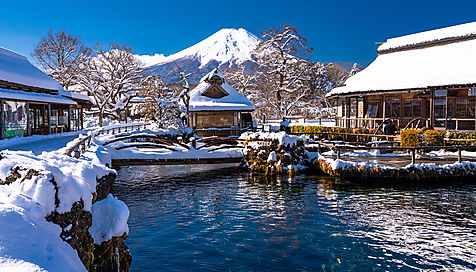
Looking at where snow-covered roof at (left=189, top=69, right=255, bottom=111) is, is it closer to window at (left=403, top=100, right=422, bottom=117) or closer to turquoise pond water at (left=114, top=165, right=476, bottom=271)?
window at (left=403, top=100, right=422, bottom=117)

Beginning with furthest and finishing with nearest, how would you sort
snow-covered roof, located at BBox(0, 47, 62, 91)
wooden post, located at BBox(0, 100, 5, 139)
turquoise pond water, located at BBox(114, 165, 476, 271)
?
snow-covered roof, located at BBox(0, 47, 62, 91) < wooden post, located at BBox(0, 100, 5, 139) < turquoise pond water, located at BBox(114, 165, 476, 271)

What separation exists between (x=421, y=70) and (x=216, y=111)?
18.3 m

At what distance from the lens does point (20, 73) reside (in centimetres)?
2433

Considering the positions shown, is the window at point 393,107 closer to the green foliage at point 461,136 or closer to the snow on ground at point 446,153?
the green foliage at point 461,136

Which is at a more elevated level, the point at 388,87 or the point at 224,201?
the point at 388,87

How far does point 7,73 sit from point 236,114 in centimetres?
1939

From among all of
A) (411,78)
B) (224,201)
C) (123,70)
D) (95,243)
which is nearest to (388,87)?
(411,78)

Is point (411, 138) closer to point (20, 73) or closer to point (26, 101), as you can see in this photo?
point (26, 101)

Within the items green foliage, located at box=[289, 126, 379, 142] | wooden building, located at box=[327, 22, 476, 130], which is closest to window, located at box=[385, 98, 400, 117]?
wooden building, located at box=[327, 22, 476, 130]

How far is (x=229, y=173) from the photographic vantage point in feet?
66.0

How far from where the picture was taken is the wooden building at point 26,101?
20.8m

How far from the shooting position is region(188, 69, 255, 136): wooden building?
33000mm

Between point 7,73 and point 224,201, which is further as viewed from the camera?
point 7,73

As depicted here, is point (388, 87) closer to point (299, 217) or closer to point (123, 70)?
point (299, 217)
